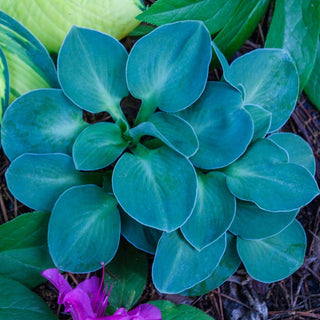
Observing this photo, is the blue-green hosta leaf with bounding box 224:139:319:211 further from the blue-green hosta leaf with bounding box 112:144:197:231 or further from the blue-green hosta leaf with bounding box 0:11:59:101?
the blue-green hosta leaf with bounding box 0:11:59:101

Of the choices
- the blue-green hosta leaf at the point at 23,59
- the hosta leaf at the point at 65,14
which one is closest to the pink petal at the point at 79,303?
the blue-green hosta leaf at the point at 23,59

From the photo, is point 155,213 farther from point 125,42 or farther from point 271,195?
point 125,42

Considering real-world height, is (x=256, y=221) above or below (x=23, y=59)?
below

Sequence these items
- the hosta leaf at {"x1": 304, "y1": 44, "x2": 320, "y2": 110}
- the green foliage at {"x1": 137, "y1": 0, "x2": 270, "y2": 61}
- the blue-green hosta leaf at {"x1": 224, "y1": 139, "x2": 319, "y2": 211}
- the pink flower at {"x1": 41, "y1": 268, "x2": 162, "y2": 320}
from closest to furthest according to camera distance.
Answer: the pink flower at {"x1": 41, "y1": 268, "x2": 162, "y2": 320}, the blue-green hosta leaf at {"x1": 224, "y1": 139, "x2": 319, "y2": 211}, the green foliage at {"x1": 137, "y1": 0, "x2": 270, "y2": 61}, the hosta leaf at {"x1": 304, "y1": 44, "x2": 320, "y2": 110}

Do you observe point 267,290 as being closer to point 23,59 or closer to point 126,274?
point 126,274

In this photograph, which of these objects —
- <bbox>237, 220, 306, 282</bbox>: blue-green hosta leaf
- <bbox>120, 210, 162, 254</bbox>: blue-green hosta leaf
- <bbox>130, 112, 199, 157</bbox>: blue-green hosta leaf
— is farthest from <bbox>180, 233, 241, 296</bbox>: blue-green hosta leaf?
<bbox>130, 112, 199, 157</bbox>: blue-green hosta leaf

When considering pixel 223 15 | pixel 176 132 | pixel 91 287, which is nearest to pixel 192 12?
pixel 223 15
